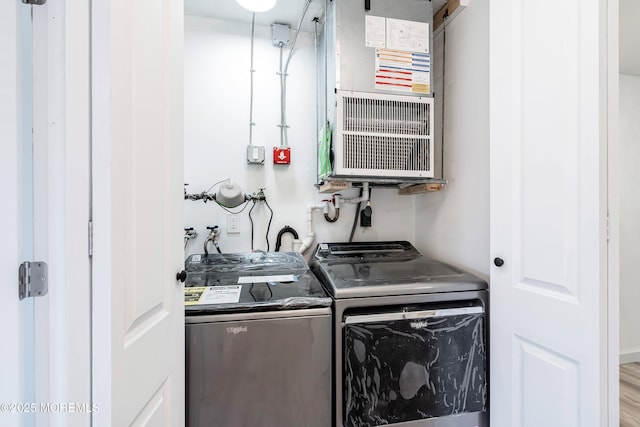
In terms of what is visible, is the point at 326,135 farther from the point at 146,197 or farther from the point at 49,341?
the point at 49,341

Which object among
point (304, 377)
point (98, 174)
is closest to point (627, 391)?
point (304, 377)

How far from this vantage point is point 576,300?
3.17 ft

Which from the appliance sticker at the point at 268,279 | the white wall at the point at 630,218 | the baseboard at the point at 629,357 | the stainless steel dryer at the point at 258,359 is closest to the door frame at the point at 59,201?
the stainless steel dryer at the point at 258,359

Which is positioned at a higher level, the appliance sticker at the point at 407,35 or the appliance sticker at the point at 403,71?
the appliance sticker at the point at 407,35

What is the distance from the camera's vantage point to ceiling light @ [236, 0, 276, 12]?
1.65 meters

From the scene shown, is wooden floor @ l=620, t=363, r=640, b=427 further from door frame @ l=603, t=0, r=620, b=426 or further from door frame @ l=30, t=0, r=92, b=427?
door frame @ l=30, t=0, r=92, b=427

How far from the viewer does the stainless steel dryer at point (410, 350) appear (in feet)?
3.96

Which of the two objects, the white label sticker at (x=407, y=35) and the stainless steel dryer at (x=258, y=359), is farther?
the white label sticker at (x=407, y=35)

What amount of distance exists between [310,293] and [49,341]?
0.86 metres

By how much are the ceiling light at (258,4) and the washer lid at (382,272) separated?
1522 mm

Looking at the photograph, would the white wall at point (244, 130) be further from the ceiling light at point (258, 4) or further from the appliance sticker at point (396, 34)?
the appliance sticker at point (396, 34)

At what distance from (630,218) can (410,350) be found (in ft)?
7.34

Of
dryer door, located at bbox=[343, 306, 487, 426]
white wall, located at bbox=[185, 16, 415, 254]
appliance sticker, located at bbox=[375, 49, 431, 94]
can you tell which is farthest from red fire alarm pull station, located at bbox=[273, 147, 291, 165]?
dryer door, located at bbox=[343, 306, 487, 426]

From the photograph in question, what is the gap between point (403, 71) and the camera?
1.64 metres
